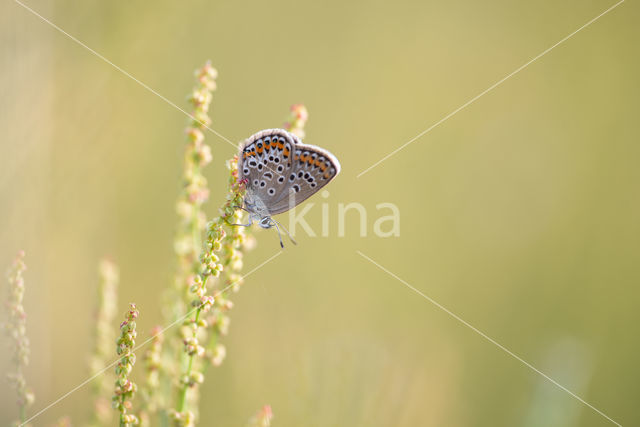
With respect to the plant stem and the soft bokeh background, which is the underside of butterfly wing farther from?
the plant stem

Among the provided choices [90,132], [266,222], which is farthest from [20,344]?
[90,132]

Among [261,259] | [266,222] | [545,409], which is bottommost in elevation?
[545,409]

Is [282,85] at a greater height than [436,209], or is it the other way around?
[282,85]

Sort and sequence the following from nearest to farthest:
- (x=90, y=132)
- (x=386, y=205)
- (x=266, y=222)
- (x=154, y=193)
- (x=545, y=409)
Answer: (x=545, y=409) < (x=266, y=222) < (x=90, y=132) < (x=154, y=193) < (x=386, y=205)

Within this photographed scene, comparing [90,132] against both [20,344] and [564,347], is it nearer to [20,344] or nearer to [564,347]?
[20,344]

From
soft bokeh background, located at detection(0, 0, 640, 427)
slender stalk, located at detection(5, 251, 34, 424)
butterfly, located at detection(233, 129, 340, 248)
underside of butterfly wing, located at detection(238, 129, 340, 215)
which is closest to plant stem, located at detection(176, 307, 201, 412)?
slender stalk, located at detection(5, 251, 34, 424)

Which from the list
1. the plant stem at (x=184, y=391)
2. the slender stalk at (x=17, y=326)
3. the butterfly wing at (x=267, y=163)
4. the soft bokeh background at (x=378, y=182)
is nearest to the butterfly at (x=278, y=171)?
the butterfly wing at (x=267, y=163)

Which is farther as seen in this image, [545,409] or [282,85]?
[282,85]
